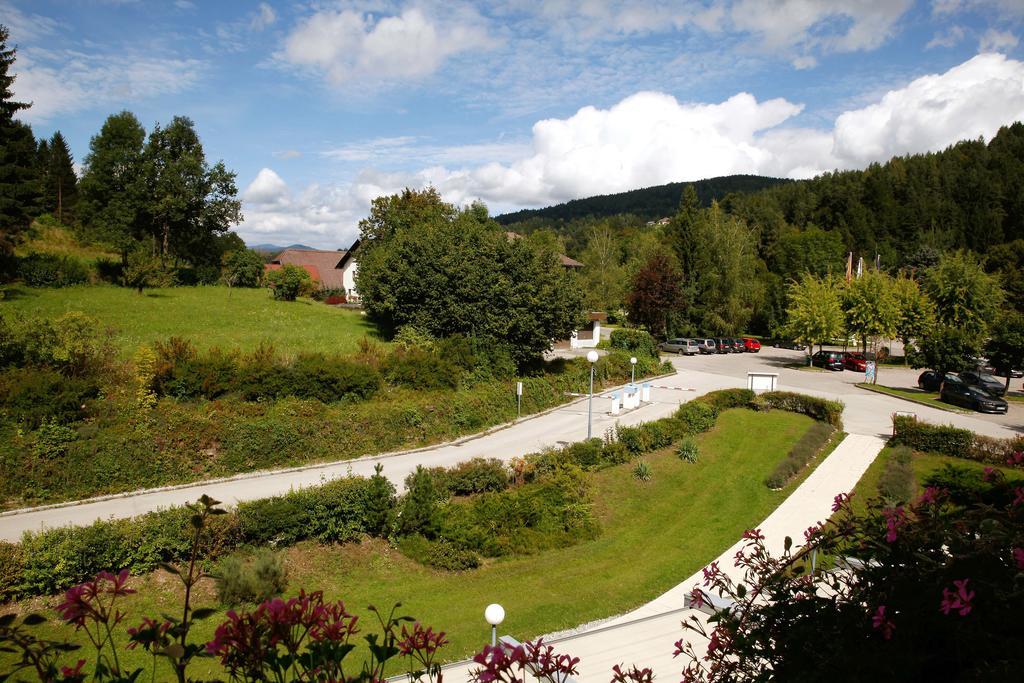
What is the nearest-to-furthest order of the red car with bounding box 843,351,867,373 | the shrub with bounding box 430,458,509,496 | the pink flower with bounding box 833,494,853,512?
the pink flower with bounding box 833,494,853,512 → the shrub with bounding box 430,458,509,496 → the red car with bounding box 843,351,867,373

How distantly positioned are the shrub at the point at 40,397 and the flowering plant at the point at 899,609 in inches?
632

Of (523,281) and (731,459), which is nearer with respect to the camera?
(731,459)

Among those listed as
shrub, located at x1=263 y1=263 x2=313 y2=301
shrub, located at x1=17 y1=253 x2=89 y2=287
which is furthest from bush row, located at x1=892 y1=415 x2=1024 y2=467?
shrub, located at x1=17 y1=253 x2=89 y2=287

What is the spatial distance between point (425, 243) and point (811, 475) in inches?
725

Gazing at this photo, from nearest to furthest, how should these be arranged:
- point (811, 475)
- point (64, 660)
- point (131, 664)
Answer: point (64, 660)
point (131, 664)
point (811, 475)

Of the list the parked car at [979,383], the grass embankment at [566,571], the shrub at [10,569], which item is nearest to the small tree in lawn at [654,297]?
the parked car at [979,383]

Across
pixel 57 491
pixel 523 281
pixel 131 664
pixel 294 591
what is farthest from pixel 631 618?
pixel 523 281

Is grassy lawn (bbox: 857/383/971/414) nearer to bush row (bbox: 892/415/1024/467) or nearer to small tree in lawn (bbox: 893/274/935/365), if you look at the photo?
small tree in lawn (bbox: 893/274/935/365)

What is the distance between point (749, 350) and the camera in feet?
156

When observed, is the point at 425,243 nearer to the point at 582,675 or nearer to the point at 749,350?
the point at 582,675

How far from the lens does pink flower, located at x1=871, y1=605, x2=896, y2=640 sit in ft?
9.20

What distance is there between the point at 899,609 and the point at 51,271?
129 ft

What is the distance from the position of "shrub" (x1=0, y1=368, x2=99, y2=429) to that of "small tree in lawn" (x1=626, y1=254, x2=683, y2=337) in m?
35.8

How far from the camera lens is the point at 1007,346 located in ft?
100
